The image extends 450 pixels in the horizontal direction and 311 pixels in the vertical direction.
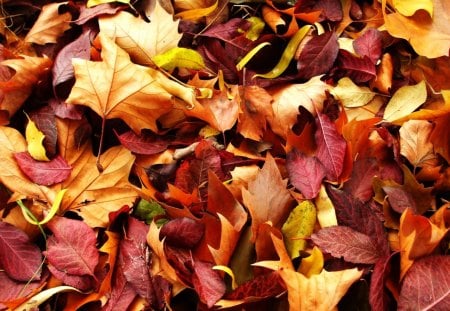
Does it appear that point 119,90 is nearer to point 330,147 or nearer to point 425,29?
point 330,147

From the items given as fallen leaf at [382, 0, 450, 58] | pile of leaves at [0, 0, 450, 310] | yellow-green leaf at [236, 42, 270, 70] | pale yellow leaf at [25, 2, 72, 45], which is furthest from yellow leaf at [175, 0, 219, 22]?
fallen leaf at [382, 0, 450, 58]

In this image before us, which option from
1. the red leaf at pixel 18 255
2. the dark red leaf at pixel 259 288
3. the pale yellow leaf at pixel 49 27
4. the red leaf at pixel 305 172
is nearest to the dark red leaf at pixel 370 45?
the red leaf at pixel 305 172

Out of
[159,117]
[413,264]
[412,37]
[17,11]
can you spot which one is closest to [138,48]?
[159,117]

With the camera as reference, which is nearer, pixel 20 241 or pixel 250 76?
pixel 20 241

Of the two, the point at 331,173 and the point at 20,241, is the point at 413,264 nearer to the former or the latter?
the point at 331,173

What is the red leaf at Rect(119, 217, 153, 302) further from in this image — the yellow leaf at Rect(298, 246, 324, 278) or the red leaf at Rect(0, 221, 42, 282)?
the yellow leaf at Rect(298, 246, 324, 278)

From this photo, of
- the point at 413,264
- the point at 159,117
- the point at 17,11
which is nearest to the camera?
the point at 413,264

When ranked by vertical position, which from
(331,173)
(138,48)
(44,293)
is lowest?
(44,293)
